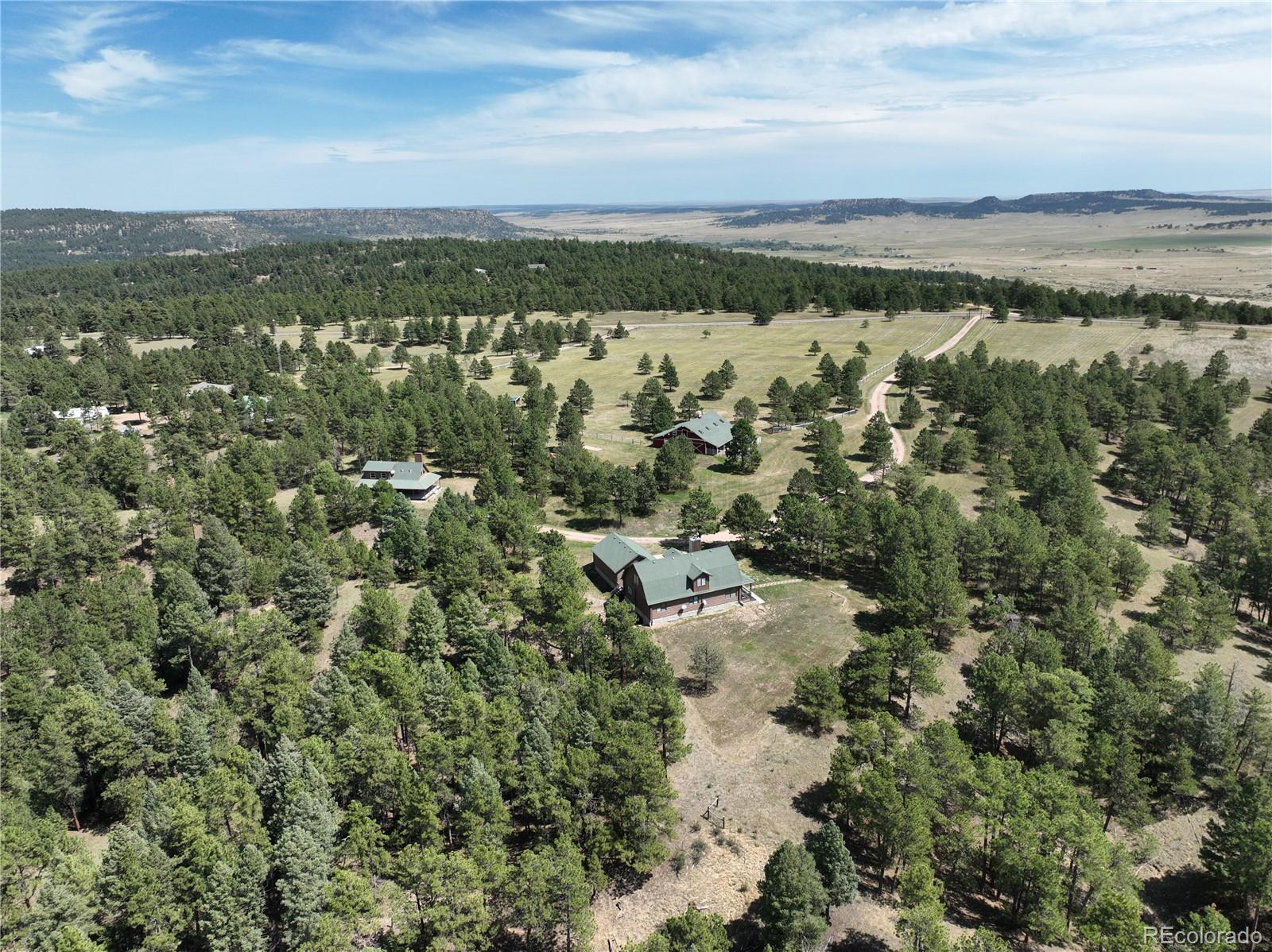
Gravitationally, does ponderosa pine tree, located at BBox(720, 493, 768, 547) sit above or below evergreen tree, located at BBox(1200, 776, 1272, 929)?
above

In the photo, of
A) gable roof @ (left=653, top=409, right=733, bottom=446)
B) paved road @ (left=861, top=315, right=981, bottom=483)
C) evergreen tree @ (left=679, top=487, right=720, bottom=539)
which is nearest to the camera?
evergreen tree @ (left=679, top=487, right=720, bottom=539)

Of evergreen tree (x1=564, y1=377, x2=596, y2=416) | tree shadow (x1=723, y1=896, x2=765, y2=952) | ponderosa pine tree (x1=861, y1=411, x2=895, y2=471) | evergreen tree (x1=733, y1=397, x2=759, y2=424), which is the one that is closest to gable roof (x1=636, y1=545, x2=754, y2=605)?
tree shadow (x1=723, y1=896, x2=765, y2=952)

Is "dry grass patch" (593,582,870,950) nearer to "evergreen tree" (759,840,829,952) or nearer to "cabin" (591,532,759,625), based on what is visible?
"cabin" (591,532,759,625)

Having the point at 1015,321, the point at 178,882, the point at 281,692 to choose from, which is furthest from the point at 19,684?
the point at 1015,321

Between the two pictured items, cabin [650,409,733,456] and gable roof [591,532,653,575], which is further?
cabin [650,409,733,456]

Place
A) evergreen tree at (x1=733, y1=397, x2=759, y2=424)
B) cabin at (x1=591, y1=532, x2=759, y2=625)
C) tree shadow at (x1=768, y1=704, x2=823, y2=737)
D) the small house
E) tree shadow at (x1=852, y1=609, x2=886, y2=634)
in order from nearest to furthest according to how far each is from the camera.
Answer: tree shadow at (x1=768, y1=704, x2=823, y2=737), tree shadow at (x1=852, y1=609, x2=886, y2=634), cabin at (x1=591, y1=532, x2=759, y2=625), evergreen tree at (x1=733, y1=397, x2=759, y2=424), the small house

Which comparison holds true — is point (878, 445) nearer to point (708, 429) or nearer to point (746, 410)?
point (746, 410)
